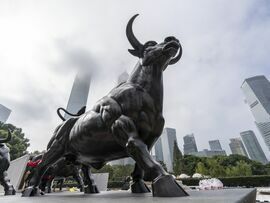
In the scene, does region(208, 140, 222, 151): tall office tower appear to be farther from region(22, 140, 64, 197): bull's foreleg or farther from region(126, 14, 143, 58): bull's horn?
region(126, 14, 143, 58): bull's horn

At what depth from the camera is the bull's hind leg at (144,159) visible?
1.90 m

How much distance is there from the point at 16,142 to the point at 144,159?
34118 millimetres

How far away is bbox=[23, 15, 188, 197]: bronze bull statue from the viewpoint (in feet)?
7.88

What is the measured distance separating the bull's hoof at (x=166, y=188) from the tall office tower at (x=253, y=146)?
489ft

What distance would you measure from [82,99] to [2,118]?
35.1 m

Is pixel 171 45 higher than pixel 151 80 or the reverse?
higher

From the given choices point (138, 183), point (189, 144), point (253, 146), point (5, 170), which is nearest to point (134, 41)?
point (138, 183)

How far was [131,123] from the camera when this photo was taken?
244 centimetres

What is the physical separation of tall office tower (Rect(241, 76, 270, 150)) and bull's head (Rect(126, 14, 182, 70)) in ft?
425

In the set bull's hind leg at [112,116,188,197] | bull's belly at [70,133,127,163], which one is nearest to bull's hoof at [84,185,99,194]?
bull's belly at [70,133,127,163]

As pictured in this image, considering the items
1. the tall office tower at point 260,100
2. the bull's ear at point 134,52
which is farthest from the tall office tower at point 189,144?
the bull's ear at point 134,52

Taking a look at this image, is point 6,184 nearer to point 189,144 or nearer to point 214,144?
point 189,144

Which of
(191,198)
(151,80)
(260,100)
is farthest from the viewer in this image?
(260,100)

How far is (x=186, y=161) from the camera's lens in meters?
53.9
